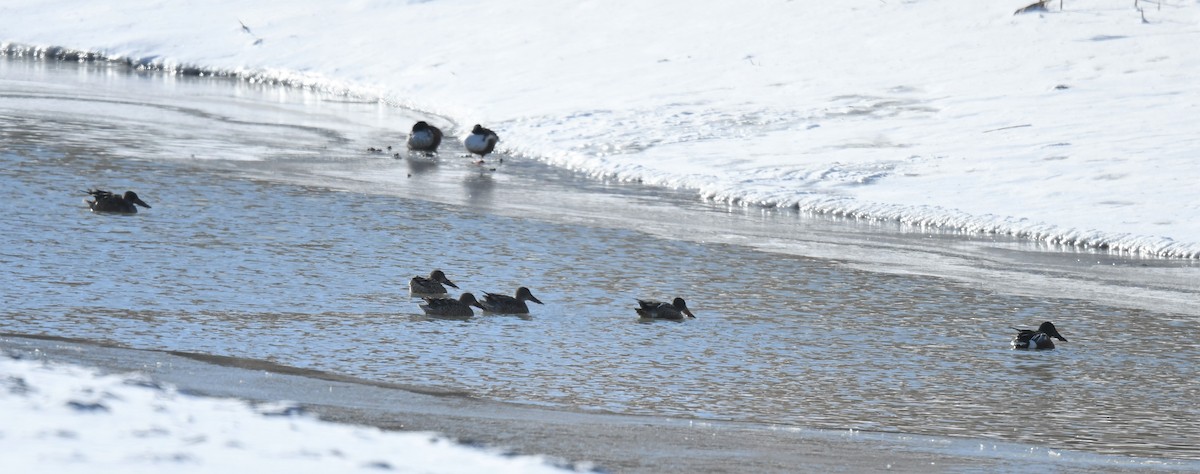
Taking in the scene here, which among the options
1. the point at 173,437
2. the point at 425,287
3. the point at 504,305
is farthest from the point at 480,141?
the point at 173,437

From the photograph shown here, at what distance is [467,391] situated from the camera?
837 centimetres

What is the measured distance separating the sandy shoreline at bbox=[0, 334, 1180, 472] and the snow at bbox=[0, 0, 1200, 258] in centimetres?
775

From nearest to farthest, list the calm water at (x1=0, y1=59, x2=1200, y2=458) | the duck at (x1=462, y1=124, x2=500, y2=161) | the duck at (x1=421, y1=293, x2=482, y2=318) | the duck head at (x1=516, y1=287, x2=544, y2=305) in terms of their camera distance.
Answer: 1. the calm water at (x1=0, y1=59, x2=1200, y2=458)
2. the duck at (x1=421, y1=293, x2=482, y2=318)
3. the duck head at (x1=516, y1=287, x2=544, y2=305)
4. the duck at (x1=462, y1=124, x2=500, y2=161)

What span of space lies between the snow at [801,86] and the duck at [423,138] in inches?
53.7

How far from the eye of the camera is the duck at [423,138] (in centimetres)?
1991

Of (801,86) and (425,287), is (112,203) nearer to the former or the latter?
(425,287)

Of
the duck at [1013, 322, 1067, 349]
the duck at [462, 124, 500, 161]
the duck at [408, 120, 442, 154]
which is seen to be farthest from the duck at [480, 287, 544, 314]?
the duck at [408, 120, 442, 154]

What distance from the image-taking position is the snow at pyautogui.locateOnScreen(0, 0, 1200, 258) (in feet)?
56.2

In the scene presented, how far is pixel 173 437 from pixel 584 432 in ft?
7.56

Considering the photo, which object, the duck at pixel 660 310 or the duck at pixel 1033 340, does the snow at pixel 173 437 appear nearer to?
the duck at pixel 660 310

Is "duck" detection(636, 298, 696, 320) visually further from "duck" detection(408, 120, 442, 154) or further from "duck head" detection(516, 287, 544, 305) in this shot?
"duck" detection(408, 120, 442, 154)

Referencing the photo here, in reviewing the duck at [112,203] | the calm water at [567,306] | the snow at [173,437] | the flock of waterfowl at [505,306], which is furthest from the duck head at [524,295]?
the duck at [112,203]

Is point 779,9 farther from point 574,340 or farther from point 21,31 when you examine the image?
point 574,340

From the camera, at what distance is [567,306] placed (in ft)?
36.6
